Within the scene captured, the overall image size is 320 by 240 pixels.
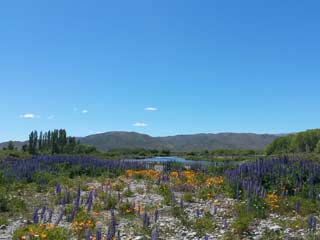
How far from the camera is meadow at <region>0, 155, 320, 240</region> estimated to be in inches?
338

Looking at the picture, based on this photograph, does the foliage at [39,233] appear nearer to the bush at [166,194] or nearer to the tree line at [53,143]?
the bush at [166,194]

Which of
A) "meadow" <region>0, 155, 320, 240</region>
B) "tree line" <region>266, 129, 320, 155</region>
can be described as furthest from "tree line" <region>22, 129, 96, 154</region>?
"meadow" <region>0, 155, 320, 240</region>

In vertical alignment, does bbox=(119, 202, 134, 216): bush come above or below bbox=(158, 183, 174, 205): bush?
below

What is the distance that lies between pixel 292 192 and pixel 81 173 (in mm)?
14092

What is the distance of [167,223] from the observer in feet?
32.4

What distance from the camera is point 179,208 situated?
11.4 m

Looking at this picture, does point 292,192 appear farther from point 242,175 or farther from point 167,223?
point 167,223

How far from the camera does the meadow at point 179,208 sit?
28.2 ft

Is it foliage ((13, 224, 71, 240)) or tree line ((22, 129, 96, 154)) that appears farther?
tree line ((22, 129, 96, 154))

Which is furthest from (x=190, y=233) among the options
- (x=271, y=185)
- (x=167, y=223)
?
(x=271, y=185)

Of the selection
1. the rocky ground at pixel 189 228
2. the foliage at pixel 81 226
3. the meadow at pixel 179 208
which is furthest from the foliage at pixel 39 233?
the rocky ground at pixel 189 228

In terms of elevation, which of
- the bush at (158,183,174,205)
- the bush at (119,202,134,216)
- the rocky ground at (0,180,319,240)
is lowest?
the rocky ground at (0,180,319,240)

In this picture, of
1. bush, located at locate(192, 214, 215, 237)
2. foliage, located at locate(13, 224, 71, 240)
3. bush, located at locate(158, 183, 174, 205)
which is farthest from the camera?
bush, located at locate(158, 183, 174, 205)

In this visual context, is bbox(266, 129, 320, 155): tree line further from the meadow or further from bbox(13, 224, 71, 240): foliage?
bbox(13, 224, 71, 240): foliage
